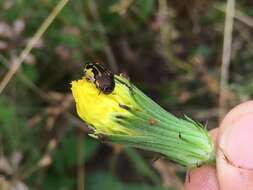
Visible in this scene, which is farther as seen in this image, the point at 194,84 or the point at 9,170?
the point at 194,84

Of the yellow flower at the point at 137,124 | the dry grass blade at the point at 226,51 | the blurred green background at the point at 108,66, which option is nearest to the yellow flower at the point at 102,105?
the yellow flower at the point at 137,124

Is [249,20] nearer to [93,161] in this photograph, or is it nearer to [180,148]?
[93,161]

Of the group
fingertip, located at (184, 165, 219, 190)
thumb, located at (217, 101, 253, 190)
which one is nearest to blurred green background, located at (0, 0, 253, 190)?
fingertip, located at (184, 165, 219, 190)

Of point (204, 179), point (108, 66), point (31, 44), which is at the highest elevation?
point (108, 66)

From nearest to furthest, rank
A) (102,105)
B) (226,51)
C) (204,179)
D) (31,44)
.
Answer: (102,105) < (204,179) < (31,44) < (226,51)

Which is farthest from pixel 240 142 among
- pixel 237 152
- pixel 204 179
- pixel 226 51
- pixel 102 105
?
pixel 226 51

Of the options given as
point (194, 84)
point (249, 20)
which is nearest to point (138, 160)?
point (194, 84)

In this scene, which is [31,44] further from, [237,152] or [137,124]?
[237,152]
